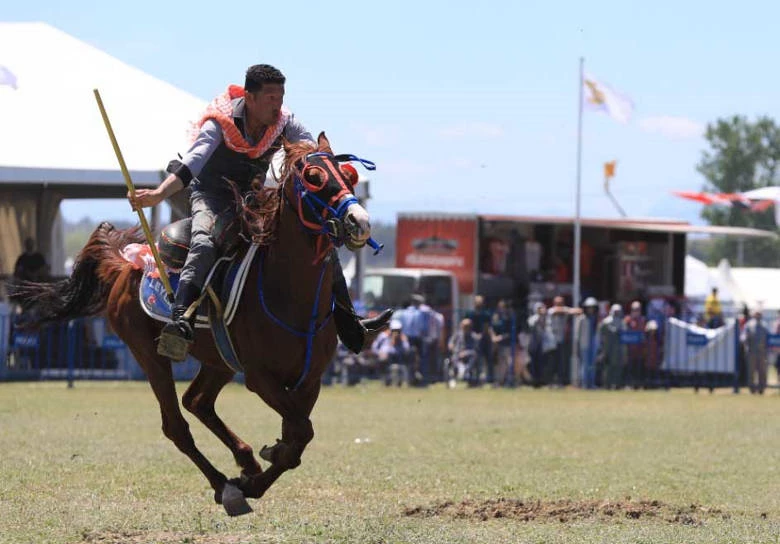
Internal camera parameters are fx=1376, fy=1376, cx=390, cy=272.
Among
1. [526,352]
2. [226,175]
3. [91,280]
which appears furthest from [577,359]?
[226,175]

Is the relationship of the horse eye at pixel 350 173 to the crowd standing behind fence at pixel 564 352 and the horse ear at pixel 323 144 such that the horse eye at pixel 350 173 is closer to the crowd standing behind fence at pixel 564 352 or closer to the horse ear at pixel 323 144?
the horse ear at pixel 323 144

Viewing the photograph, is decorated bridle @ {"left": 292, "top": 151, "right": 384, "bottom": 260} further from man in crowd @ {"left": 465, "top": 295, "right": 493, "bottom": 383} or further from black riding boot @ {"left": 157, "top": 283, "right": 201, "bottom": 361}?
man in crowd @ {"left": 465, "top": 295, "right": 493, "bottom": 383}

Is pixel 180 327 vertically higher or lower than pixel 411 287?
higher

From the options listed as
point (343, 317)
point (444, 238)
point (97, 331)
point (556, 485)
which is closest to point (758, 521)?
point (556, 485)

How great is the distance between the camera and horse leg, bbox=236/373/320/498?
820 centimetres

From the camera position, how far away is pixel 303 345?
834 centimetres

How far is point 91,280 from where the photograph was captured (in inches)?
429

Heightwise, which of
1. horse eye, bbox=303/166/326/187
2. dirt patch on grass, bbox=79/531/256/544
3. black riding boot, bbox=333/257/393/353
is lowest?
dirt patch on grass, bbox=79/531/256/544

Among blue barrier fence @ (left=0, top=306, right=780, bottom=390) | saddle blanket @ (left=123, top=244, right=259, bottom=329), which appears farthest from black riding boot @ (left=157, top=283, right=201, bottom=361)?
blue barrier fence @ (left=0, top=306, right=780, bottom=390)

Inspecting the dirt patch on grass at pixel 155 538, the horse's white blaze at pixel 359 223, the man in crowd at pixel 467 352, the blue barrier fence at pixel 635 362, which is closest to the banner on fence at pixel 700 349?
the blue barrier fence at pixel 635 362

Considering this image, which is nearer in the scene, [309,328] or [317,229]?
[317,229]

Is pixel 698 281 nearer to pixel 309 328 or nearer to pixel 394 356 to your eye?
pixel 394 356

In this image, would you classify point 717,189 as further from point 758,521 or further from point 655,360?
point 758,521

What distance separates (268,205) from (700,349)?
18.6m
